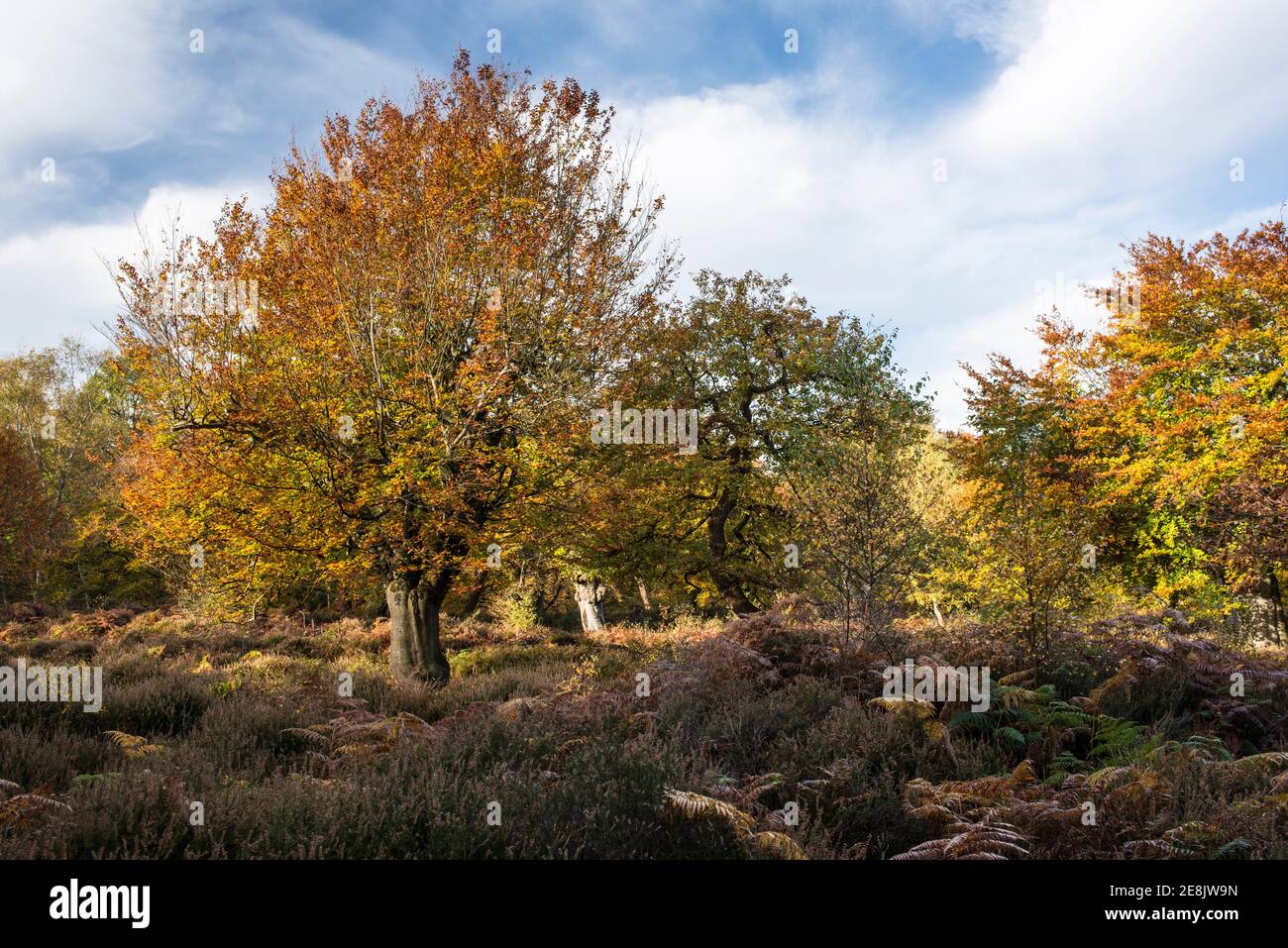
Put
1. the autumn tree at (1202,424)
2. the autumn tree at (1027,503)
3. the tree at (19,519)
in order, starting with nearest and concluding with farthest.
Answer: the autumn tree at (1027,503) → the autumn tree at (1202,424) → the tree at (19,519)

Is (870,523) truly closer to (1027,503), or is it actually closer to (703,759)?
(1027,503)

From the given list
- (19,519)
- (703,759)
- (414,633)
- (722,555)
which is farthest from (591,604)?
(19,519)

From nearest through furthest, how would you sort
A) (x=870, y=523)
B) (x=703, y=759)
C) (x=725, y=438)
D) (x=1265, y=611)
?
(x=703, y=759), (x=870, y=523), (x=1265, y=611), (x=725, y=438)

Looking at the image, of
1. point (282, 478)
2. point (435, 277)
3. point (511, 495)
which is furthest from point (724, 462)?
point (282, 478)

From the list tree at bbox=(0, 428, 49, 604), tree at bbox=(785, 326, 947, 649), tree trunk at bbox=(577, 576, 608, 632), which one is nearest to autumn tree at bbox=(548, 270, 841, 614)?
tree trunk at bbox=(577, 576, 608, 632)

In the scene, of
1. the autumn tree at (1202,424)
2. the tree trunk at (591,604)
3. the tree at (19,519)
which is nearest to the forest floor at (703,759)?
the autumn tree at (1202,424)

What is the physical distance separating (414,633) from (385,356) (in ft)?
15.8

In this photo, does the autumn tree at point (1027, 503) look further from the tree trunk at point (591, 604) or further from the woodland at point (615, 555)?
the tree trunk at point (591, 604)

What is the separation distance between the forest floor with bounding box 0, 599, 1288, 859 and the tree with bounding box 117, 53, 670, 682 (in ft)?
7.74

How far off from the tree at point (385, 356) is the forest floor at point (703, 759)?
2358 mm

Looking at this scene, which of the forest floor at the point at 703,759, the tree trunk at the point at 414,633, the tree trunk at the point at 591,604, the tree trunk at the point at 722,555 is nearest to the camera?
the forest floor at the point at 703,759

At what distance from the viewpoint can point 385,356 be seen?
1251cm

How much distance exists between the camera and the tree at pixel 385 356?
11.4 m

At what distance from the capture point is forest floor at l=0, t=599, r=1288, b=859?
4262mm
